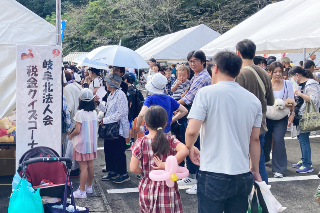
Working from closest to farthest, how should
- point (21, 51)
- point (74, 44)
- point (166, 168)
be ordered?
point (166, 168)
point (21, 51)
point (74, 44)

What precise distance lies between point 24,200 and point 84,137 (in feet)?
6.29

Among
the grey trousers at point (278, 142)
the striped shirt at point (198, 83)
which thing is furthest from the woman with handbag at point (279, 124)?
the striped shirt at point (198, 83)

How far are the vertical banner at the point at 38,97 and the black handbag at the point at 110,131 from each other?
998mm

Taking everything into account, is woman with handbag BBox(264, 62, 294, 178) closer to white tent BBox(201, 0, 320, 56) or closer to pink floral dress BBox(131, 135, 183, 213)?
white tent BBox(201, 0, 320, 56)

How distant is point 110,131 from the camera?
5.45 meters

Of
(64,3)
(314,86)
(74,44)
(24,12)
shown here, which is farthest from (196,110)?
(64,3)

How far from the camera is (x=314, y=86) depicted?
597 centimetres

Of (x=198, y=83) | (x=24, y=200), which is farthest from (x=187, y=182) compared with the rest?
(x=24, y=200)

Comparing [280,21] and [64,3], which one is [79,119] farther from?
[64,3]

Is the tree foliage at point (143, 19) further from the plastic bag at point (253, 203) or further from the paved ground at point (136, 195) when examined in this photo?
the plastic bag at point (253, 203)

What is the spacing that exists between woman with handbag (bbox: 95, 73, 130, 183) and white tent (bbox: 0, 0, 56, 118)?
1.14 meters

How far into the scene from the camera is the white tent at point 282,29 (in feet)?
22.3

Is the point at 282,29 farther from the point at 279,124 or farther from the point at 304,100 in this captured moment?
the point at 279,124

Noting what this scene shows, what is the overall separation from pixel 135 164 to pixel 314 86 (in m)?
4.19
